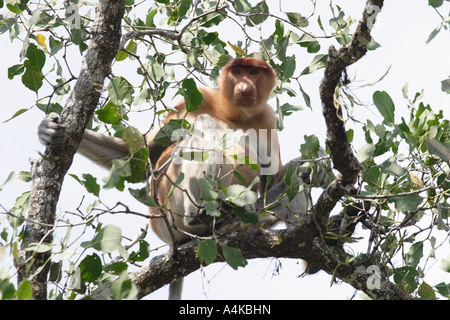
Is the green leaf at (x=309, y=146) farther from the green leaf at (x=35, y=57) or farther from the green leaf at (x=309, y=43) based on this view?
the green leaf at (x=35, y=57)

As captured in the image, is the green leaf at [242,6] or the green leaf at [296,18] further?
the green leaf at [242,6]

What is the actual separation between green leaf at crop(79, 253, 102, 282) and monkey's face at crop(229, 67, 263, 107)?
1788mm

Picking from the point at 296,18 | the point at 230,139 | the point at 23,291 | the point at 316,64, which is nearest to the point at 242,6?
the point at 296,18

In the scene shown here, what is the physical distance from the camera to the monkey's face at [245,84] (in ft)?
13.3

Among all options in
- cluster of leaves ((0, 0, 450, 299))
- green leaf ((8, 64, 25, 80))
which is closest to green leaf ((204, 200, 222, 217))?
cluster of leaves ((0, 0, 450, 299))

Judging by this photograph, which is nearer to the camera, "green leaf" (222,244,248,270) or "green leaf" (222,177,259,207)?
"green leaf" (222,177,259,207)

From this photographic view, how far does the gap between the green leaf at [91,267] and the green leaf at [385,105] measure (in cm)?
162

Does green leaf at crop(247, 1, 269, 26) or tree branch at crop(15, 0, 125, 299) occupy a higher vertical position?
green leaf at crop(247, 1, 269, 26)

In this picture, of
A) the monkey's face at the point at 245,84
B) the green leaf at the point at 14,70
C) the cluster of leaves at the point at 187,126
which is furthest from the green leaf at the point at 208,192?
the monkey's face at the point at 245,84

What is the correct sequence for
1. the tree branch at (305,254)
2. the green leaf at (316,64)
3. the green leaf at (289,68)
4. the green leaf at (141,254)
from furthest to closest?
the green leaf at (316,64), the green leaf at (141,254), the green leaf at (289,68), the tree branch at (305,254)

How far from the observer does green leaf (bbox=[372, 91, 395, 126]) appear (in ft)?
9.05

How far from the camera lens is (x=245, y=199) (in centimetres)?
233

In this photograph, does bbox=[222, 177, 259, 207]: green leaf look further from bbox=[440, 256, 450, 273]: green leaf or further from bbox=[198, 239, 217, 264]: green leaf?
bbox=[440, 256, 450, 273]: green leaf
